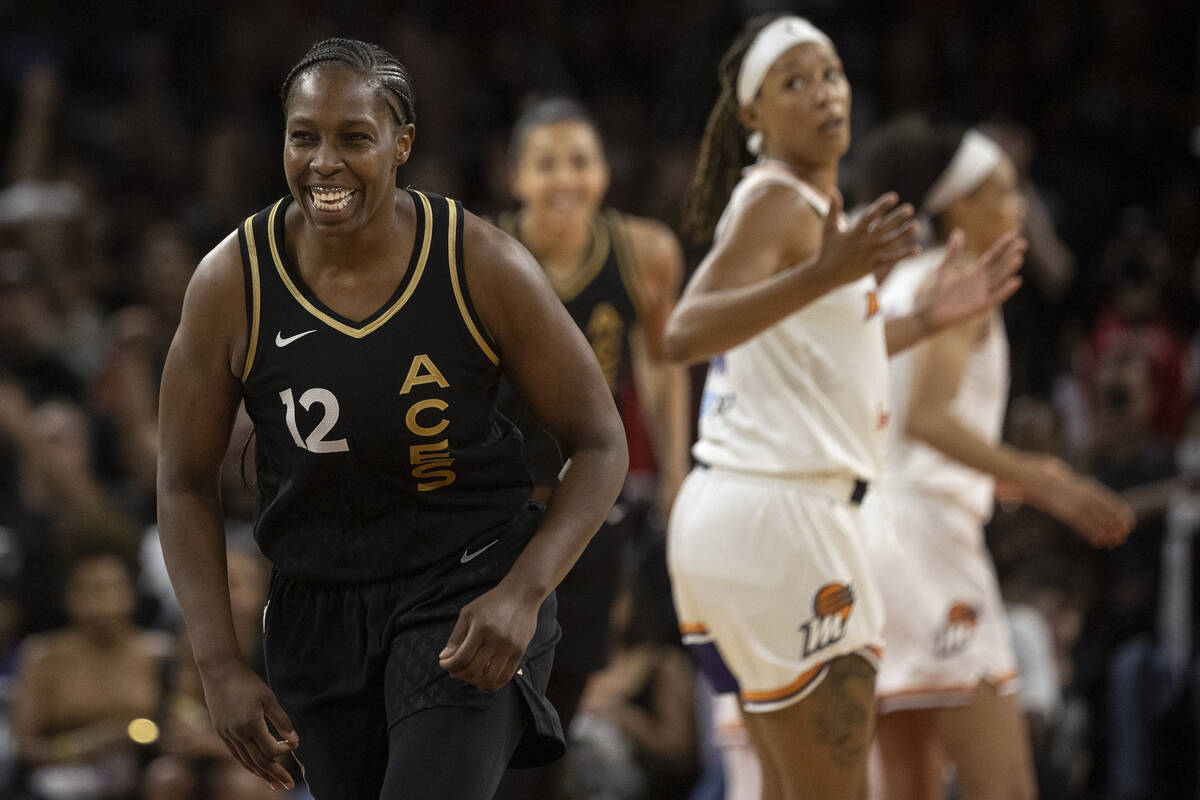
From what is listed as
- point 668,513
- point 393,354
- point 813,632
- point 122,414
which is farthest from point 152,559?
point 393,354

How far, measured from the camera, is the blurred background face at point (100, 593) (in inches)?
248

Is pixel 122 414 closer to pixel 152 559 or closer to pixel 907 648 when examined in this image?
pixel 152 559

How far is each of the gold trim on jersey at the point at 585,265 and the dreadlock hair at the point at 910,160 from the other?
2.48 feet

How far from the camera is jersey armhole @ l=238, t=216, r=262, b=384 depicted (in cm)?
288

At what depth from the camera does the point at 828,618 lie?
370 cm

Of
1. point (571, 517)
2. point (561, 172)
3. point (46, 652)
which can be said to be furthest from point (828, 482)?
point (46, 652)

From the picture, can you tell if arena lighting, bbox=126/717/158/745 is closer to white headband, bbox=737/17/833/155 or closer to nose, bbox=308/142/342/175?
white headband, bbox=737/17/833/155

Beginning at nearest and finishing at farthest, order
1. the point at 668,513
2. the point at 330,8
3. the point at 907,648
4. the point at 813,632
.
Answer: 1. the point at 813,632
2. the point at 907,648
3. the point at 668,513
4. the point at 330,8

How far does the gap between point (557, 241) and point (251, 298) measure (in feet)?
6.59

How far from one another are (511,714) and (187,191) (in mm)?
7898

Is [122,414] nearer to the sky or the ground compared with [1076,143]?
nearer to the ground

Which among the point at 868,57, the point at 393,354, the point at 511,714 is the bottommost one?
the point at 511,714

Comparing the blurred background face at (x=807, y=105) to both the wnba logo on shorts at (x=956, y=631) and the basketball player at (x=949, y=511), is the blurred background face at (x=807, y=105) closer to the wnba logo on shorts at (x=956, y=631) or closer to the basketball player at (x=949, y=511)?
the basketball player at (x=949, y=511)

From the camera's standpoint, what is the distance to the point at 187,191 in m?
10.2
